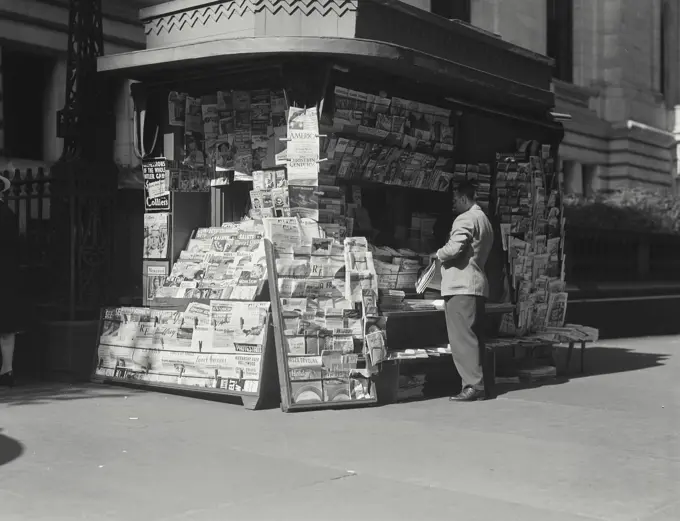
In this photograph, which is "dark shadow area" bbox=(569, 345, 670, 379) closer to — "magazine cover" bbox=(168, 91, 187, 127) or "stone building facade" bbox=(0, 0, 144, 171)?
"magazine cover" bbox=(168, 91, 187, 127)

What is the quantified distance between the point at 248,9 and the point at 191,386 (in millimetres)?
3286

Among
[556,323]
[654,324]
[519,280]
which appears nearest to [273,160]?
[519,280]

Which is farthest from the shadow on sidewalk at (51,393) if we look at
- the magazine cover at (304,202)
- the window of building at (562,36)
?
the window of building at (562,36)

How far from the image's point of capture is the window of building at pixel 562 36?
29.1 m

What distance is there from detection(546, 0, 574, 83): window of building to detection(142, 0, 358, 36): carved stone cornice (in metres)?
21.4

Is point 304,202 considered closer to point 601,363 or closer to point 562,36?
point 601,363

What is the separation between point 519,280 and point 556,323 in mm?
824

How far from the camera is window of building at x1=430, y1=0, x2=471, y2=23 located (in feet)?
80.7

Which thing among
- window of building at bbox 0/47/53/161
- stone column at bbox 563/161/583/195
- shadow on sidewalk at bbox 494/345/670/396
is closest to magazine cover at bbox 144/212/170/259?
shadow on sidewalk at bbox 494/345/670/396

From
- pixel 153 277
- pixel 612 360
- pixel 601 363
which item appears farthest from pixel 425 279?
pixel 612 360

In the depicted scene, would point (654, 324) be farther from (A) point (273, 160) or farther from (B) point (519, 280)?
(A) point (273, 160)

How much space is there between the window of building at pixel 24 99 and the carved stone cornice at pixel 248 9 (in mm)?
6825

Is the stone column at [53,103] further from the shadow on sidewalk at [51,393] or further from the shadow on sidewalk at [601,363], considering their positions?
the shadow on sidewalk at [601,363]

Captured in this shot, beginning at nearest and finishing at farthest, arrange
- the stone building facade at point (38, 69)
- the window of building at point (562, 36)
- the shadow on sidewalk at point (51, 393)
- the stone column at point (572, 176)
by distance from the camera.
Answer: the shadow on sidewalk at point (51, 393)
the stone building facade at point (38, 69)
the stone column at point (572, 176)
the window of building at point (562, 36)
